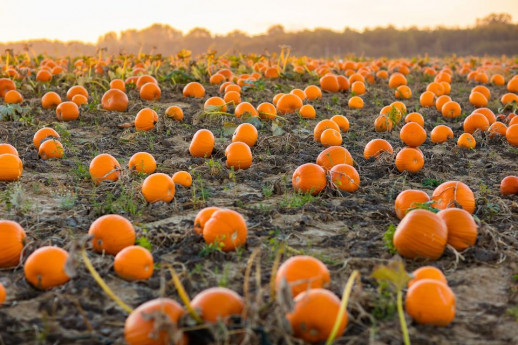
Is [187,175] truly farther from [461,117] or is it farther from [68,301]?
[461,117]

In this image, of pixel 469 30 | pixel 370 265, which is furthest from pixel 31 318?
pixel 469 30

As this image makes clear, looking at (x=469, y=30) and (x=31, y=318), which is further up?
(x=469, y=30)

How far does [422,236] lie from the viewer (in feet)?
13.5

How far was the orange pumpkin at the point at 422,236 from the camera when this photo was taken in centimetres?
411

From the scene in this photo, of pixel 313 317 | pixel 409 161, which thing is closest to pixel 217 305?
pixel 313 317

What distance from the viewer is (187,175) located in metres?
5.86

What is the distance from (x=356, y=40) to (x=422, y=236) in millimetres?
29415

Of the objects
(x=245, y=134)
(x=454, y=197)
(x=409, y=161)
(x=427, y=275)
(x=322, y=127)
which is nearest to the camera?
(x=427, y=275)

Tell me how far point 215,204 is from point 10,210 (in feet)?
5.86

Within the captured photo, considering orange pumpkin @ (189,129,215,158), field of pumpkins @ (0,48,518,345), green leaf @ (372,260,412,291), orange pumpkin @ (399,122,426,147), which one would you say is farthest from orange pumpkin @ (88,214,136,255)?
orange pumpkin @ (399,122,426,147)

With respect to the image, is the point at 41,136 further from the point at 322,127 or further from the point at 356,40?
the point at 356,40

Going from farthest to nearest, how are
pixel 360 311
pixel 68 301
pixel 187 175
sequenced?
pixel 187 175 → pixel 68 301 → pixel 360 311

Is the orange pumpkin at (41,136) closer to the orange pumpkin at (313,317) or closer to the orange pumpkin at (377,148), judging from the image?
the orange pumpkin at (377,148)

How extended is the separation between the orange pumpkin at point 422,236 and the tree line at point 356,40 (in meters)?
25.0
